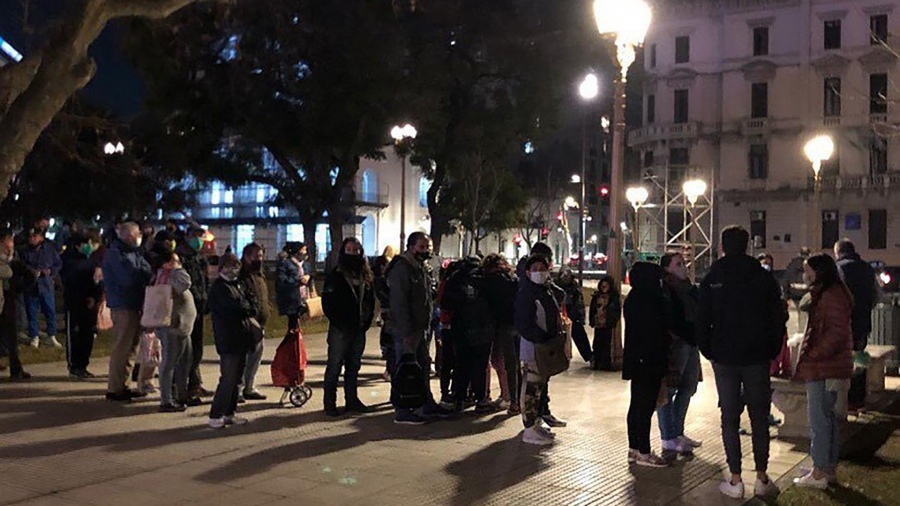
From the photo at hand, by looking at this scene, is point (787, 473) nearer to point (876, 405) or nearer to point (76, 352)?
point (876, 405)

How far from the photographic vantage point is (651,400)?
729 cm

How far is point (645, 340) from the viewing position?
7223 millimetres

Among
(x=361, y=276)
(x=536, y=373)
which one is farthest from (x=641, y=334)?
(x=361, y=276)

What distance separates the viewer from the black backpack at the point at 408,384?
8859 millimetres

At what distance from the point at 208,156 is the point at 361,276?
2371 cm

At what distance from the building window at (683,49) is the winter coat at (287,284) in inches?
1944

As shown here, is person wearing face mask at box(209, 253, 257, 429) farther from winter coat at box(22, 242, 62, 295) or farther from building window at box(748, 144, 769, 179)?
building window at box(748, 144, 769, 179)

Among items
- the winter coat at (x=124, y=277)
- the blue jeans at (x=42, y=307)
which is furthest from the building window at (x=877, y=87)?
the winter coat at (x=124, y=277)

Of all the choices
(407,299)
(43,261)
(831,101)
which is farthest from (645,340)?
(831,101)

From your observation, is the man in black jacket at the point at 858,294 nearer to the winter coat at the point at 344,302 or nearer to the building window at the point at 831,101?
the winter coat at the point at 344,302

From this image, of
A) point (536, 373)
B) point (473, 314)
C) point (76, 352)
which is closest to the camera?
point (536, 373)

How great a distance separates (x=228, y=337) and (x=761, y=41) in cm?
5242

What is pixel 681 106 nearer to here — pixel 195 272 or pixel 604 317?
pixel 604 317

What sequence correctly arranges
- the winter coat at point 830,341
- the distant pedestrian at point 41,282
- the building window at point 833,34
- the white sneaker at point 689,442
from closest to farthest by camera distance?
the winter coat at point 830,341
the white sneaker at point 689,442
the distant pedestrian at point 41,282
the building window at point 833,34
